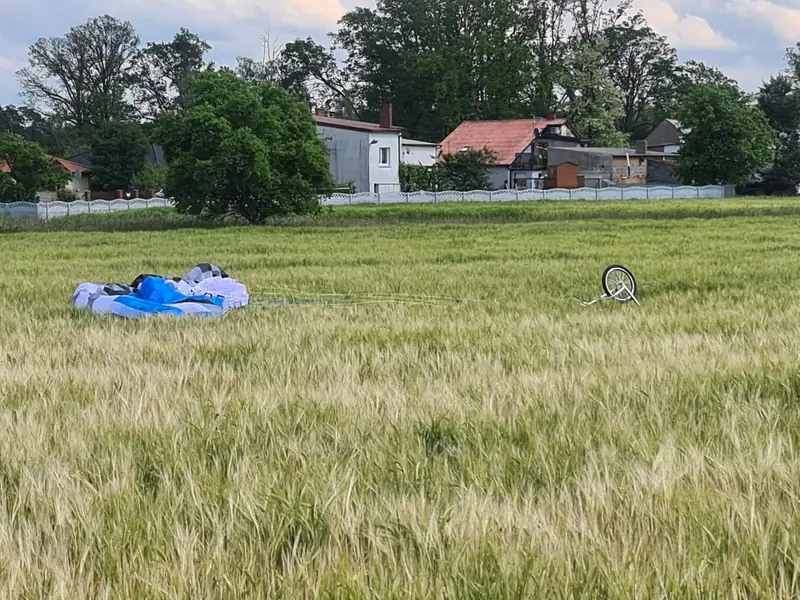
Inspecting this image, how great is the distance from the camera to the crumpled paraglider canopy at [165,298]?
9.56 metres

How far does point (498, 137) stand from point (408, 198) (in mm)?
18757

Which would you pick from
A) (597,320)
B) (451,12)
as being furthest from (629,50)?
(597,320)

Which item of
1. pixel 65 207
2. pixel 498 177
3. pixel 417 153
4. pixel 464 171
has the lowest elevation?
pixel 65 207

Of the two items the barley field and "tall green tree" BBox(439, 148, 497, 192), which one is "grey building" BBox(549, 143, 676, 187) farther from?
the barley field

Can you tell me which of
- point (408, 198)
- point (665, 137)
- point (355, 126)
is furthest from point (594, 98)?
point (408, 198)

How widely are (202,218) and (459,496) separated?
39.3 metres

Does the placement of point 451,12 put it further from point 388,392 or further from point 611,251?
point 388,392

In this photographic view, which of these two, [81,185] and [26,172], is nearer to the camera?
[26,172]

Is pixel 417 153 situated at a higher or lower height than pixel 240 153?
higher

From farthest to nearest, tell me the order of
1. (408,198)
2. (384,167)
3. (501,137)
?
(501,137) < (384,167) < (408,198)

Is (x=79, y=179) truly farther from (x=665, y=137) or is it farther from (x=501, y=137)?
(x=665, y=137)

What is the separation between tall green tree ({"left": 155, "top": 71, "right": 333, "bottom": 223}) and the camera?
37.2 m

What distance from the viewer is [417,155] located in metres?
69.3

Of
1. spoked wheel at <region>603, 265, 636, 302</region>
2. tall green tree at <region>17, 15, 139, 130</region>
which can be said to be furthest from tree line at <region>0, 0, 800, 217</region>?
spoked wheel at <region>603, 265, 636, 302</region>
